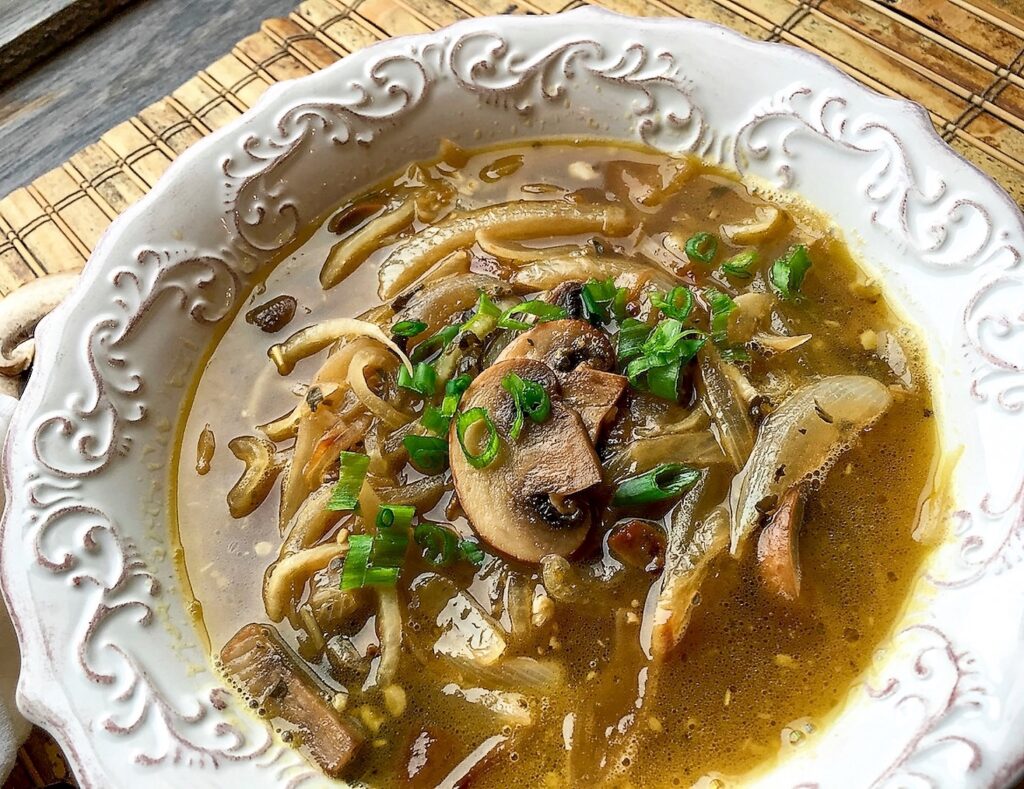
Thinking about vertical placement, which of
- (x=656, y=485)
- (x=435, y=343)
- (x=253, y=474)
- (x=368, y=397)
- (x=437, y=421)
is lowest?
(x=656, y=485)

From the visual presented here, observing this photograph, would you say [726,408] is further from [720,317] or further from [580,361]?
[580,361]

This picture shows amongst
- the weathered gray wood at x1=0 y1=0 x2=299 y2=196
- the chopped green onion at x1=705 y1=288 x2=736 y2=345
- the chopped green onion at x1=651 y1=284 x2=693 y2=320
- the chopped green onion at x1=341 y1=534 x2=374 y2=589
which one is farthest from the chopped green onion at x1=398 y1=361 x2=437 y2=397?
the weathered gray wood at x1=0 y1=0 x2=299 y2=196

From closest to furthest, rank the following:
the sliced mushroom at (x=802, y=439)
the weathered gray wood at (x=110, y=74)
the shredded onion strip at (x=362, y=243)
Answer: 1. the sliced mushroom at (x=802, y=439)
2. the shredded onion strip at (x=362, y=243)
3. the weathered gray wood at (x=110, y=74)

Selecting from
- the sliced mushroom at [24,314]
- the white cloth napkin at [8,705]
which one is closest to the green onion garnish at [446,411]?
Result: the white cloth napkin at [8,705]

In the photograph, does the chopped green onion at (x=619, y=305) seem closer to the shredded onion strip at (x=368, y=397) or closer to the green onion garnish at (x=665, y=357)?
the green onion garnish at (x=665, y=357)

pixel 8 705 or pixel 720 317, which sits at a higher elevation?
pixel 720 317

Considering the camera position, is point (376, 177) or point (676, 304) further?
point (376, 177)

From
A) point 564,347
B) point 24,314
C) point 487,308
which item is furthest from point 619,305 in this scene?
point 24,314
